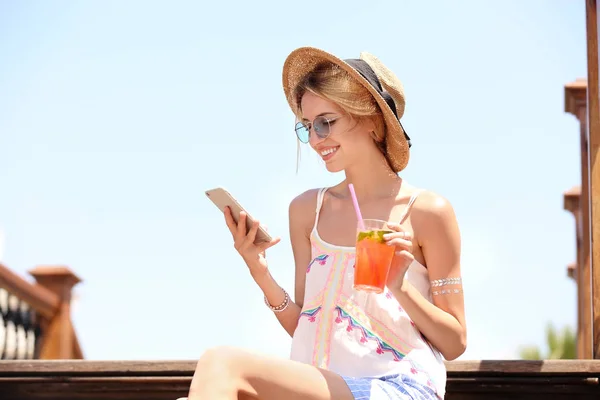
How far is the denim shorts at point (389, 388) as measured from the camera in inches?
106

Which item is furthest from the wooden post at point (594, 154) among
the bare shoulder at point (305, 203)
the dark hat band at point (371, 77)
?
the bare shoulder at point (305, 203)

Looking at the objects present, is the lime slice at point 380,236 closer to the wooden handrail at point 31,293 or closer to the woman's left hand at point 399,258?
the woman's left hand at point 399,258

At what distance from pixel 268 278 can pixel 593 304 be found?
4.70 ft

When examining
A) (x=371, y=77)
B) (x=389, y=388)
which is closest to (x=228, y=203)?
(x=371, y=77)

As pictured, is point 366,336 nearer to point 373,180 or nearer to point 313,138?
point 373,180

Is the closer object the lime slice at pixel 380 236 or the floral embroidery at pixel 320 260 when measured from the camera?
the lime slice at pixel 380 236

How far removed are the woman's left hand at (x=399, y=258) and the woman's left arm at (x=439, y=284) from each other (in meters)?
0.01

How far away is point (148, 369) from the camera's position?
12.5 ft

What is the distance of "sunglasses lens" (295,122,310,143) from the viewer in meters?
3.26

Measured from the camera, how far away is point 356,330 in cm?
299

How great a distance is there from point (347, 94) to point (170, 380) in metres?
1.55

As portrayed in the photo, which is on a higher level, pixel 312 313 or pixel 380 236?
pixel 380 236

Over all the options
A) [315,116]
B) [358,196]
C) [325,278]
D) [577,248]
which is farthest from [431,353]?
[577,248]

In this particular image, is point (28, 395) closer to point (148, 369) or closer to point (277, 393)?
point (148, 369)
